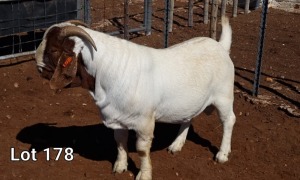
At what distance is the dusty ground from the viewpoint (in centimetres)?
608

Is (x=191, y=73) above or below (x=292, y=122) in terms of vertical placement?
above

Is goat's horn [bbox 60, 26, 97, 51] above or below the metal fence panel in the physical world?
above

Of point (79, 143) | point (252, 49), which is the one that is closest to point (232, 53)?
point (252, 49)

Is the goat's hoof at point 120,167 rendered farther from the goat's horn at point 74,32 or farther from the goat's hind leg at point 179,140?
the goat's horn at point 74,32

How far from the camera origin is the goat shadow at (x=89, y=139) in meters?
6.52

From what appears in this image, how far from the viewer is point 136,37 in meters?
11.3

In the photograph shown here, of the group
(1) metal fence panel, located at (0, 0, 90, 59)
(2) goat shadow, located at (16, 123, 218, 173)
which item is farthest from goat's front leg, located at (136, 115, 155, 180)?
(1) metal fence panel, located at (0, 0, 90, 59)

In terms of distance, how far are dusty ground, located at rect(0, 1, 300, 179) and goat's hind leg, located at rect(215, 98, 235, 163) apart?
12 centimetres

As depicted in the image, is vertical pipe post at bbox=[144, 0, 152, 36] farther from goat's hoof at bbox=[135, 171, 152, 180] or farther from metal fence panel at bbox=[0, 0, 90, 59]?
goat's hoof at bbox=[135, 171, 152, 180]

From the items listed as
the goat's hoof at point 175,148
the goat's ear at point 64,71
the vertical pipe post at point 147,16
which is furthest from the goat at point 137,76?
the vertical pipe post at point 147,16

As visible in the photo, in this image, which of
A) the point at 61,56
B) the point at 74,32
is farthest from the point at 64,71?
the point at 74,32

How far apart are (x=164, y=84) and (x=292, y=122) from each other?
9.22 ft

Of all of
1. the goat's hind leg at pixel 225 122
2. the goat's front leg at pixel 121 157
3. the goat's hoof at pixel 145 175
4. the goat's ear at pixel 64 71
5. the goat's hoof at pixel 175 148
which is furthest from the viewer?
the goat's hoof at pixel 175 148

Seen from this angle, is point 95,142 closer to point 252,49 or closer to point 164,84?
point 164,84
